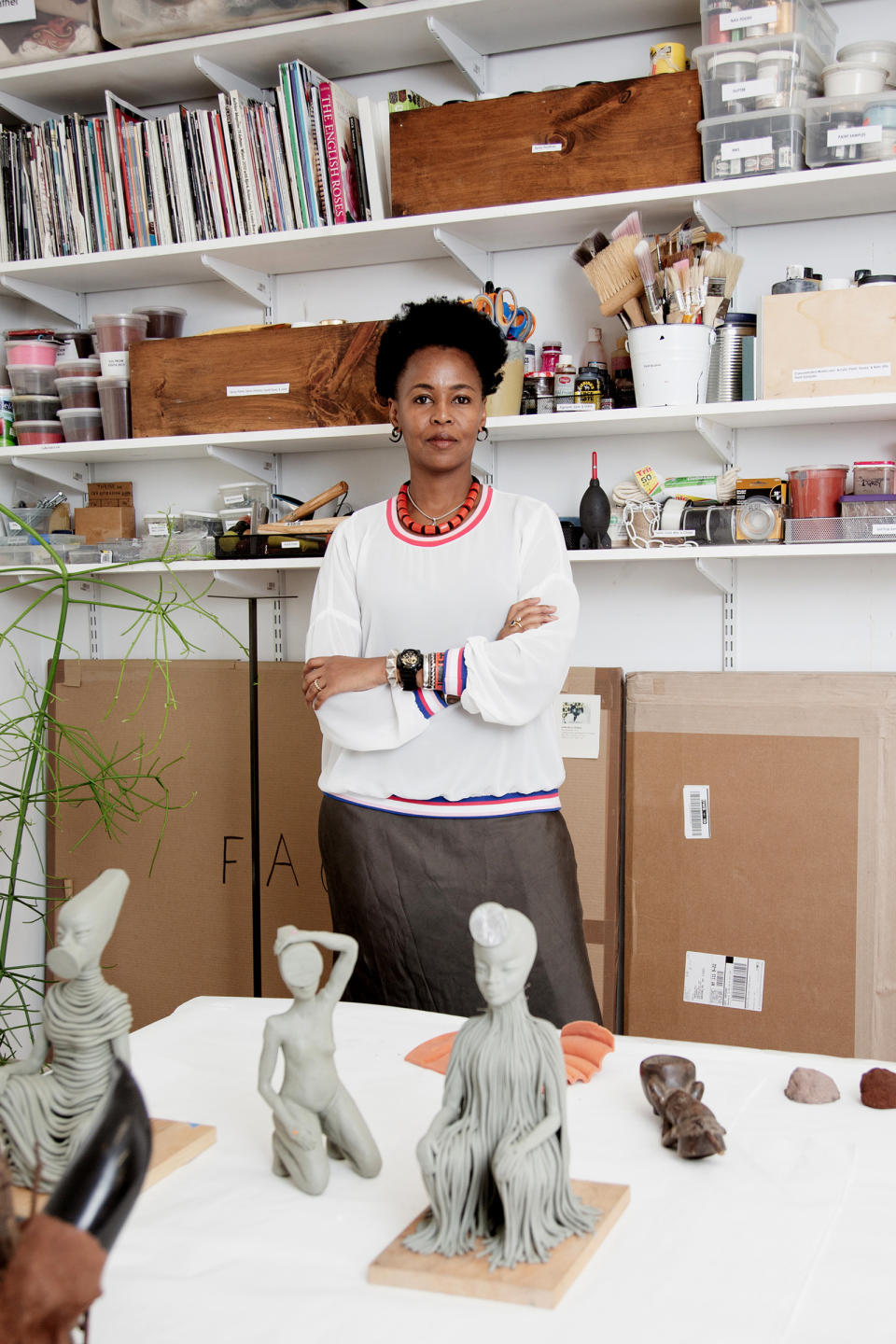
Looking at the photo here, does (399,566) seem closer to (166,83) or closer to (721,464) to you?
(721,464)

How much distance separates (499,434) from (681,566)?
49 centimetres

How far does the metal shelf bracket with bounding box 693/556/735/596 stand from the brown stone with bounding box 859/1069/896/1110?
141 centimetres

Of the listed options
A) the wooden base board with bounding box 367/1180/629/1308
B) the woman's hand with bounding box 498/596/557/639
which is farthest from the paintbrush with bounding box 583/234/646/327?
the wooden base board with bounding box 367/1180/629/1308

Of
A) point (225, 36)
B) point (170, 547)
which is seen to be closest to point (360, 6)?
point (225, 36)

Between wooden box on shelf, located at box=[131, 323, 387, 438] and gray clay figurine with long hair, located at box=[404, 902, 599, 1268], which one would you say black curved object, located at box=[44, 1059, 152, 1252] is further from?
wooden box on shelf, located at box=[131, 323, 387, 438]

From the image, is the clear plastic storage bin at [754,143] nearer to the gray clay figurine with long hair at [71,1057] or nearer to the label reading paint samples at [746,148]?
the label reading paint samples at [746,148]

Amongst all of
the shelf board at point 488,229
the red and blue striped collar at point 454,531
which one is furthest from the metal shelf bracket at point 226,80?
the red and blue striped collar at point 454,531

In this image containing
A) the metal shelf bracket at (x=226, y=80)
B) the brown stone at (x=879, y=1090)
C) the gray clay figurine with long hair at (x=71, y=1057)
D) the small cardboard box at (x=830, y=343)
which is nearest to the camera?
the gray clay figurine with long hair at (x=71, y=1057)

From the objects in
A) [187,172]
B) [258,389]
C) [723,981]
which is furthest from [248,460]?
[723,981]

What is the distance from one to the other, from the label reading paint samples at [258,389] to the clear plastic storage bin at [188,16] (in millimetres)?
792

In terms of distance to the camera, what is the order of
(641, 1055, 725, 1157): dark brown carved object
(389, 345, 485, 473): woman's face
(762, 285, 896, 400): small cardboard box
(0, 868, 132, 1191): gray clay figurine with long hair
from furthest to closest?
(762, 285, 896, 400): small cardboard box < (389, 345, 485, 473): woman's face < (641, 1055, 725, 1157): dark brown carved object < (0, 868, 132, 1191): gray clay figurine with long hair

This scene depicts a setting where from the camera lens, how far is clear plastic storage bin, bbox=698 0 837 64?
2195 mm

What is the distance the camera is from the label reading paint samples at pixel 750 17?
2197 millimetres

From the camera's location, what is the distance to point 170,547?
2.81 metres
